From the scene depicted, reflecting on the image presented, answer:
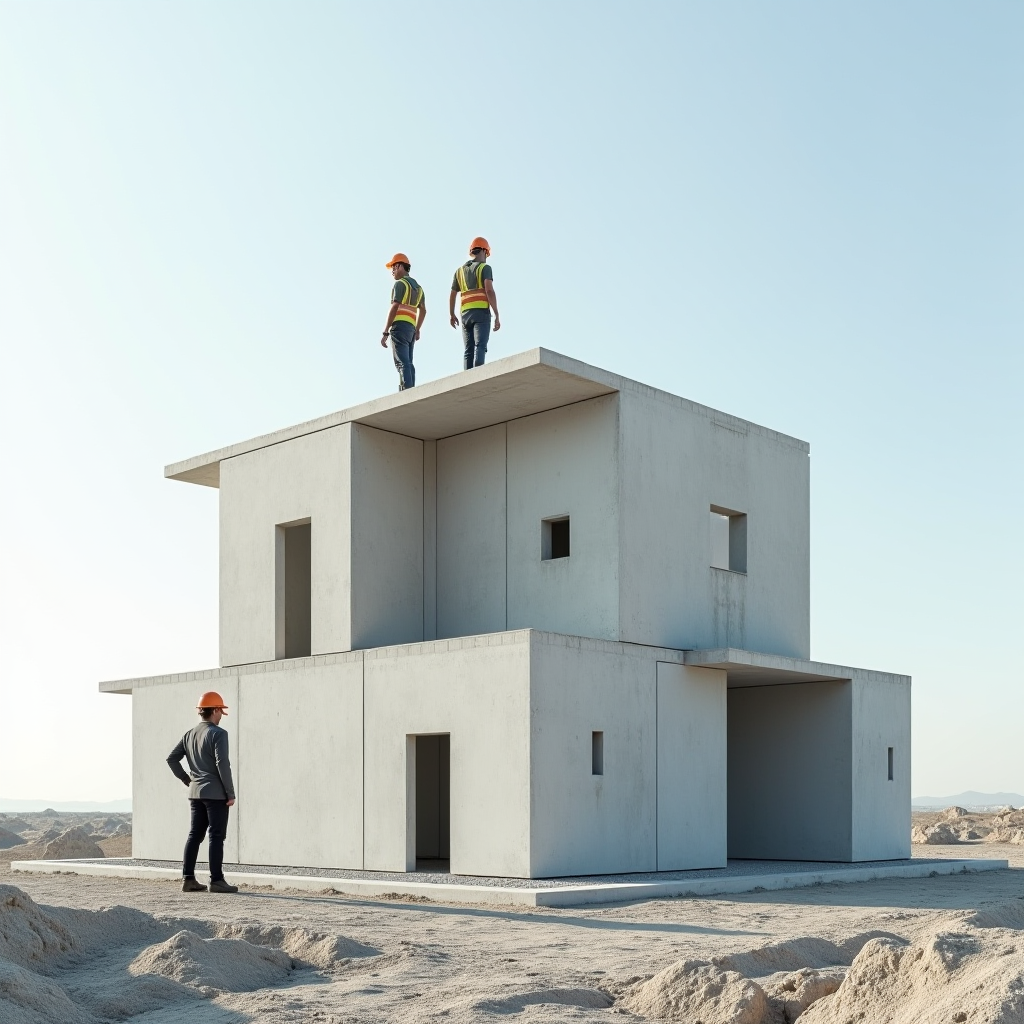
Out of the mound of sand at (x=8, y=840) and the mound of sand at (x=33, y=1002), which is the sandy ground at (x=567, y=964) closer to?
the mound of sand at (x=33, y=1002)

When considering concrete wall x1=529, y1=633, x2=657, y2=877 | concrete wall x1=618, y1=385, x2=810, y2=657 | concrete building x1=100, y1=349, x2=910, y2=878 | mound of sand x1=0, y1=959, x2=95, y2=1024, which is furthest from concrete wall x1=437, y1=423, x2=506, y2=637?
mound of sand x1=0, y1=959, x2=95, y2=1024

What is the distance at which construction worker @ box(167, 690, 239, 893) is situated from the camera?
1295cm

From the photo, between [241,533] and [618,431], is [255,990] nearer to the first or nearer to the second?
[618,431]

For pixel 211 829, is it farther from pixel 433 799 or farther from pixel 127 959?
pixel 433 799

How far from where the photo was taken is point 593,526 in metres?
16.8

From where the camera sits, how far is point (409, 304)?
19.2 m

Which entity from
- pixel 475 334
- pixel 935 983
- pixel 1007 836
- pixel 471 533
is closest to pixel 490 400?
pixel 475 334

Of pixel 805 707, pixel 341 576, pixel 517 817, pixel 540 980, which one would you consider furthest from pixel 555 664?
pixel 540 980

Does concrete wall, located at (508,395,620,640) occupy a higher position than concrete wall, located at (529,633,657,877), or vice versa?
concrete wall, located at (508,395,620,640)

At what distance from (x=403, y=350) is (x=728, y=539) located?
5343 mm

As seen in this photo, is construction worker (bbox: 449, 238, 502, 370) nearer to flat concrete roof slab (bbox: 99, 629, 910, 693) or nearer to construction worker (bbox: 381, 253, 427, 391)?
construction worker (bbox: 381, 253, 427, 391)

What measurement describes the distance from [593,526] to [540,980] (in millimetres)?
9701

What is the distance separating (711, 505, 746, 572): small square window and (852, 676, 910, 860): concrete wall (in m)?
2.41

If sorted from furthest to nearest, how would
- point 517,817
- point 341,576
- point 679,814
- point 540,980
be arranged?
point 341,576, point 679,814, point 517,817, point 540,980
